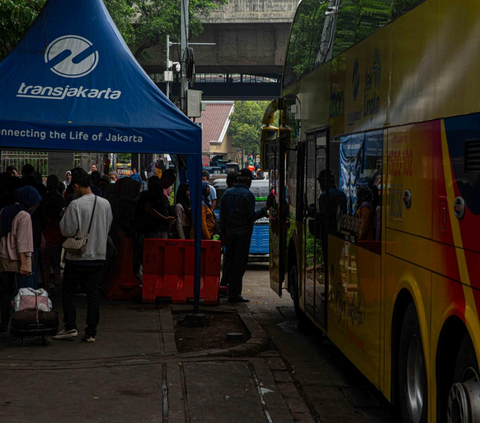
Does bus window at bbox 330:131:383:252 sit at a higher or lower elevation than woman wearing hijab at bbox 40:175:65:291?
higher

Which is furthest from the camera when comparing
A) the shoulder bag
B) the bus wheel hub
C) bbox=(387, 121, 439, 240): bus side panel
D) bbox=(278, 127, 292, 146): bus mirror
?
bbox=(278, 127, 292, 146): bus mirror

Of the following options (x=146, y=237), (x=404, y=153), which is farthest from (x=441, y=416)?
(x=146, y=237)

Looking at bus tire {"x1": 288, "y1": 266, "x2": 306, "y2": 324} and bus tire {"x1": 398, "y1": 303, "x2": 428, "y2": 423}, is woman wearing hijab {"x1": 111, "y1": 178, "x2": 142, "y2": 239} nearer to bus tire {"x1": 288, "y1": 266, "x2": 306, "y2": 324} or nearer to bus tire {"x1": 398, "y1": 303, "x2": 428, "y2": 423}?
bus tire {"x1": 288, "y1": 266, "x2": 306, "y2": 324}

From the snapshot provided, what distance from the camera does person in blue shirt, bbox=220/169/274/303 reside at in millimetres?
12156

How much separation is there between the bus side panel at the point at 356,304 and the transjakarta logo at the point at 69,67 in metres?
3.49

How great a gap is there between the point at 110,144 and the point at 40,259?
3465 mm

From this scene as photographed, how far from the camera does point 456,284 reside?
14.6ft

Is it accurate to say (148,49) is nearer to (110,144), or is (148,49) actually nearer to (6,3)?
(6,3)

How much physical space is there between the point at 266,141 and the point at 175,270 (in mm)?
2455

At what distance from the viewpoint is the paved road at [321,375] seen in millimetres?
6746

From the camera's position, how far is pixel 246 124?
117 metres

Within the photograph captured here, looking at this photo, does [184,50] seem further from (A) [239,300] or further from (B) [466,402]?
(B) [466,402]

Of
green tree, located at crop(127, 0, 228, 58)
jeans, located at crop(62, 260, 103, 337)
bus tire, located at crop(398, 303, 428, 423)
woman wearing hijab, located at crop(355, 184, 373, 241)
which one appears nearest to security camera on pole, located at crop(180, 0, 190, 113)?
jeans, located at crop(62, 260, 103, 337)

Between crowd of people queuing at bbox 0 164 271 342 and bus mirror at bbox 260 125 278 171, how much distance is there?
1.64 ft
